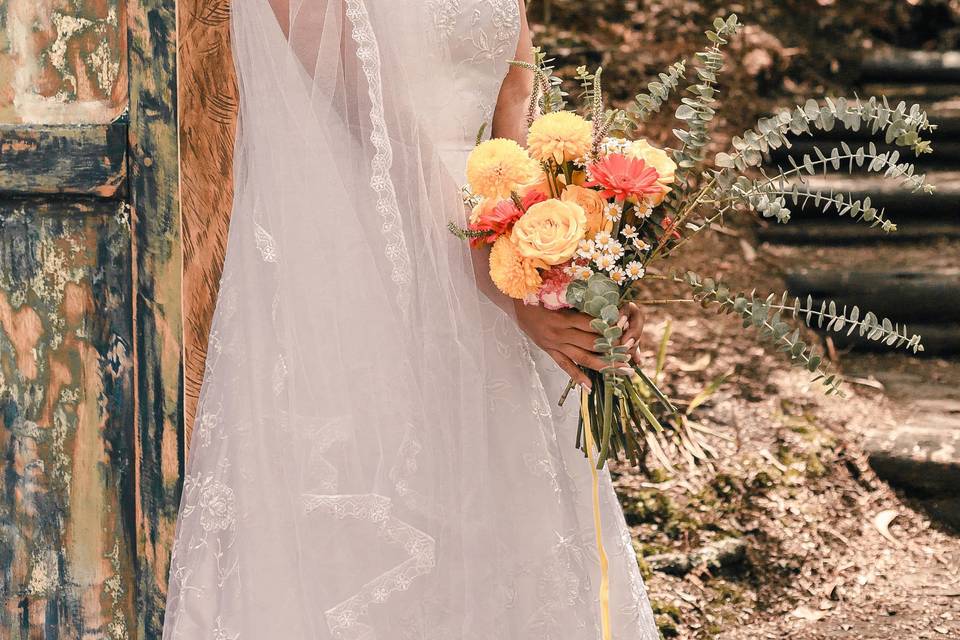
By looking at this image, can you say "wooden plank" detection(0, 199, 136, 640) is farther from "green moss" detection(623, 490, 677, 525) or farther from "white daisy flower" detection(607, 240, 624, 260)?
"green moss" detection(623, 490, 677, 525)

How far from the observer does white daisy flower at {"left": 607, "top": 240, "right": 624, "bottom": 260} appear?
1566 millimetres

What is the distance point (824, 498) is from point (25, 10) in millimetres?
3209

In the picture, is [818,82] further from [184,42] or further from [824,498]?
[184,42]

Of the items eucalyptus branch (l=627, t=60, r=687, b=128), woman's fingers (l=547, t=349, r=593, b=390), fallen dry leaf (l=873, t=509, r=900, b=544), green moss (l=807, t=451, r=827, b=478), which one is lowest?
fallen dry leaf (l=873, t=509, r=900, b=544)

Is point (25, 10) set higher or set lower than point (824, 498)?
higher

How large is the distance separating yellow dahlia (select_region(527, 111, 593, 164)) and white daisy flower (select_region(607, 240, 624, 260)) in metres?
0.15

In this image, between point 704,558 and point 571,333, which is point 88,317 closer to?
point 571,333

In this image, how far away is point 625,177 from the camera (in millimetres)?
1537

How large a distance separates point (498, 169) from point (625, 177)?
0.64ft

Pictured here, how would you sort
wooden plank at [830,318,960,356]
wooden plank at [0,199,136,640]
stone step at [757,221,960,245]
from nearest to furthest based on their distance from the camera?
wooden plank at [0,199,136,640], wooden plank at [830,318,960,356], stone step at [757,221,960,245]

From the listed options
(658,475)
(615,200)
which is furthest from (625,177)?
(658,475)

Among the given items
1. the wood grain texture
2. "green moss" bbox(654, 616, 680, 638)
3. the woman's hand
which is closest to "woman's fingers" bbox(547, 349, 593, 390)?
the woman's hand

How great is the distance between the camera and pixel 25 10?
171 centimetres

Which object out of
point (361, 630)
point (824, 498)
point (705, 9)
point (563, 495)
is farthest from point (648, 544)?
point (705, 9)
